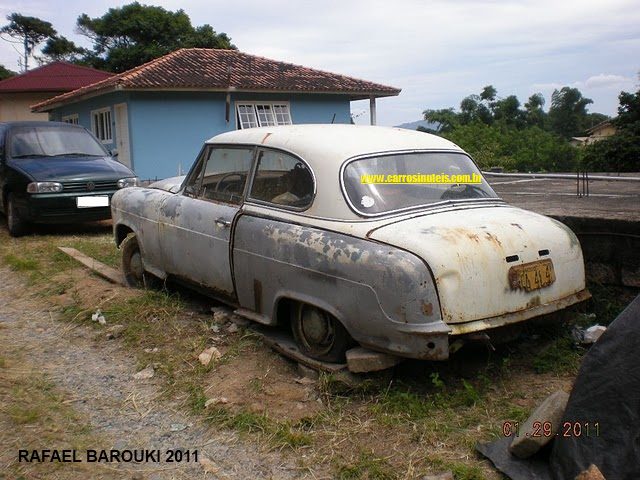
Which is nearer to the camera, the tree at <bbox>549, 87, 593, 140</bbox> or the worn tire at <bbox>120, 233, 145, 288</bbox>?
the worn tire at <bbox>120, 233, 145, 288</bbox>

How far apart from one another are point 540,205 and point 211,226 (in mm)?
3266

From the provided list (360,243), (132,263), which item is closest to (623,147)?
(132,263)

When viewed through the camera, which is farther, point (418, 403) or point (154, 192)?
point (154, 192)

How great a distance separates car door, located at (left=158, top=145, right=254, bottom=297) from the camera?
4.68 m

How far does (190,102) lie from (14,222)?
9659 mm

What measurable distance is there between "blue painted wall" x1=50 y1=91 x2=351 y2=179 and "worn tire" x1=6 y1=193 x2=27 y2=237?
819 cm

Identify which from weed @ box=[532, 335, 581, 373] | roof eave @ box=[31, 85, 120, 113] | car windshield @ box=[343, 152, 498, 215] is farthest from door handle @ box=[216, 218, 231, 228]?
roof eave @ box=[31, 85, 120, 113]

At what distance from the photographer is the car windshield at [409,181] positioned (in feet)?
13.2

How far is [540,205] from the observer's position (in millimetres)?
6203

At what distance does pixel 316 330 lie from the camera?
4078 millimetres

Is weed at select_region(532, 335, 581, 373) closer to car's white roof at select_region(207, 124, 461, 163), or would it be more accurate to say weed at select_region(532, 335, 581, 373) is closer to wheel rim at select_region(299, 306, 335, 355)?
wheel rim at select_region(299, 306, 335, 355)

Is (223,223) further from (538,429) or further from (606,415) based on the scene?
(606,415)

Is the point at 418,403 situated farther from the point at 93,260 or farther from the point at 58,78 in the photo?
the point at 58,78

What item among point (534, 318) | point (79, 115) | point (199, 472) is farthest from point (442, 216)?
point (79, 115)
